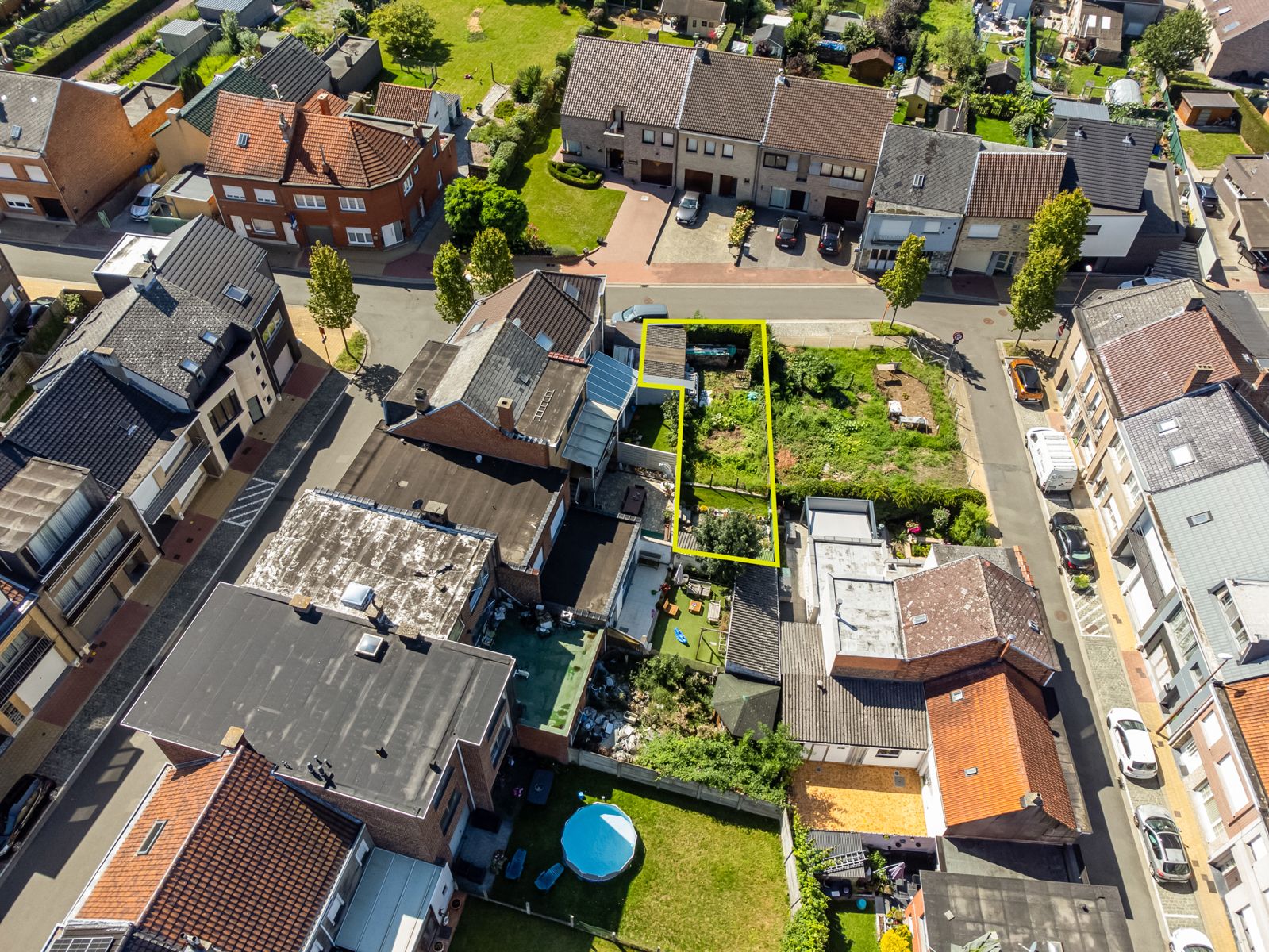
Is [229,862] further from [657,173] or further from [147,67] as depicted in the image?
[147,67]

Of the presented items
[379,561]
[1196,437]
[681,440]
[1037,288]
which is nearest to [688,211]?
[681,440]

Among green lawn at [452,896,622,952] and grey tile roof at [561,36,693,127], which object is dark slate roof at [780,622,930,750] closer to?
green lawn at [452,896,622,952]

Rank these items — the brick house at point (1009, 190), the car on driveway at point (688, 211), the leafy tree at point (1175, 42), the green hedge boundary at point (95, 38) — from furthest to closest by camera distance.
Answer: the green hedge boundary at point (95, 38), the leafy tree at point (1175, 42), the car on driveway at point (688, 211), the brick house at point (1009, 190)

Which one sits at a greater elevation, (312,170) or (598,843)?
(312,170)

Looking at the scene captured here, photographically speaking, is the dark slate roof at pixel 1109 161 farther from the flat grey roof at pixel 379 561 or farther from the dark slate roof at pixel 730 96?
the flat grey roof at pixel 379 561

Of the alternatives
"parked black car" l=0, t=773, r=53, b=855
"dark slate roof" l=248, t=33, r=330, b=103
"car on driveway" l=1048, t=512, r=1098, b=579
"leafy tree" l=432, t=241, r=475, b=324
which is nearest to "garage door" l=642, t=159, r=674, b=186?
"leafy tree" l=432, t=241, r=475, b=324

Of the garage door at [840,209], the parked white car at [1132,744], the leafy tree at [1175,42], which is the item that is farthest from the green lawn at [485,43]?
the parked white car at [1132,744]

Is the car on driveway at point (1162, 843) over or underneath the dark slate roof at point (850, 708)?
underneath
